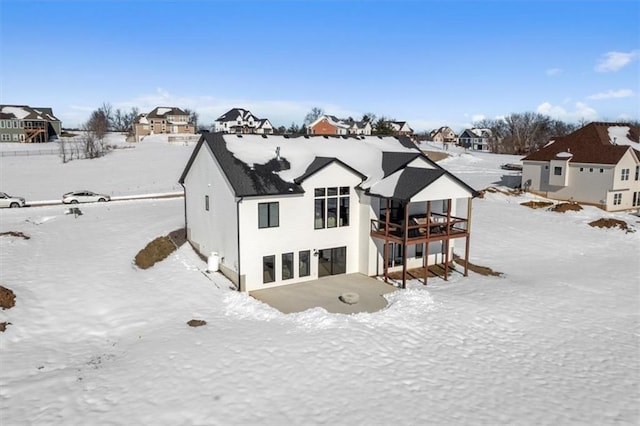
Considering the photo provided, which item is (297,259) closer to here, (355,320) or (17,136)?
(355,320)

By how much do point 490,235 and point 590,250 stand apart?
22.1 feet

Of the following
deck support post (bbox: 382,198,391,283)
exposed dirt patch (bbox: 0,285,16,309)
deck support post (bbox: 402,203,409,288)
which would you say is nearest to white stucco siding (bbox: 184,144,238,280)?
deck support post (bbox: 382,198,391,283)

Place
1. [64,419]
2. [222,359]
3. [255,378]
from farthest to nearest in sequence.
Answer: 1. [222,359]
2. [255,378]
3. [64,419]

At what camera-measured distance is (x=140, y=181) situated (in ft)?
189

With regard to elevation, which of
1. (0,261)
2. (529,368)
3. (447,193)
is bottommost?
(529,368)

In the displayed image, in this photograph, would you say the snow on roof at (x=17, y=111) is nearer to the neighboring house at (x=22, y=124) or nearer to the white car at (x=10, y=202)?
the neighboring house at (x=22, y=124)

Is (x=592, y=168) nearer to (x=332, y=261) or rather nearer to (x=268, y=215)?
(x=332, y=261)

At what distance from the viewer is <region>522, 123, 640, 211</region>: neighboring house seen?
150ft

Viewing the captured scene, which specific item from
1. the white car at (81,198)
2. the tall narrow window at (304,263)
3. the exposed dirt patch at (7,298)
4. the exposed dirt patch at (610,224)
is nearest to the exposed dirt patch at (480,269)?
the tall narrow window at (304,263)

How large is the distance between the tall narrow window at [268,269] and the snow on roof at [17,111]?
292ft

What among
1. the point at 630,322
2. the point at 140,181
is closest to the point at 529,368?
the point at 630,322

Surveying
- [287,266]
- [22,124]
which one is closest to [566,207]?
[287,266]

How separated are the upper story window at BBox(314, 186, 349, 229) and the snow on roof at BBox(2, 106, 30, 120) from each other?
89038 mm

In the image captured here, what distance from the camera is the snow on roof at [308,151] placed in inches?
960
